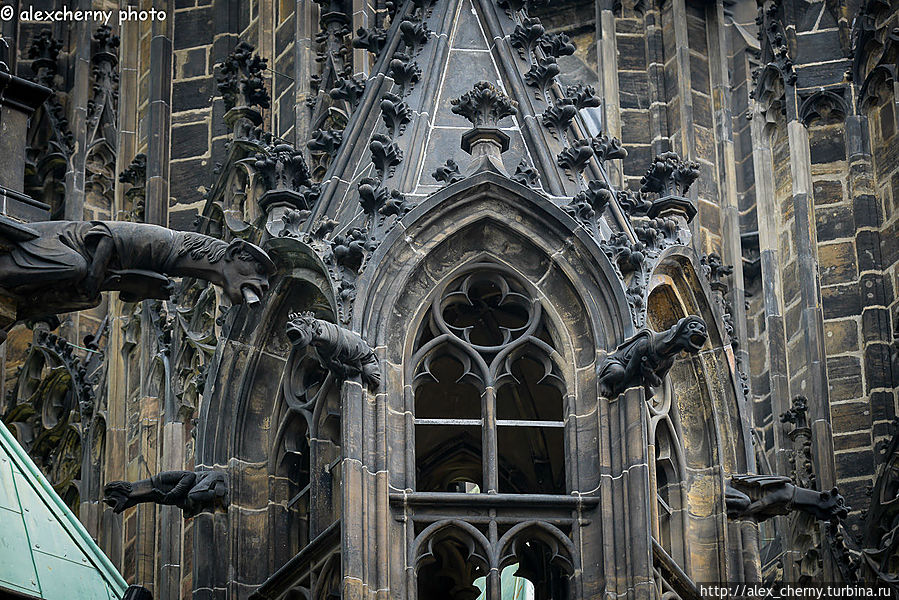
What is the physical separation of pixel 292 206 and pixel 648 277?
8.71 feet

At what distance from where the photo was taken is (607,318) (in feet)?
75.0

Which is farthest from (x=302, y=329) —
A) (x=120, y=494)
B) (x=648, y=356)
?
(x=648, y=356)

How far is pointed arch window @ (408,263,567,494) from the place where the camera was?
22719 mm

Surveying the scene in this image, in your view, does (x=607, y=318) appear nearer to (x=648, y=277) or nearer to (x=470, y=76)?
(x=648, y=277)

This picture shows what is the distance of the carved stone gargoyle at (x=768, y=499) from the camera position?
23156mm

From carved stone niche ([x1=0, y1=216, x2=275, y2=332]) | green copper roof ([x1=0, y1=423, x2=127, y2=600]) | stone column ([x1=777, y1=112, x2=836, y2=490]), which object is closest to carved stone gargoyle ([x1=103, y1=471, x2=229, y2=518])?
green copper roof ([x1=0, y1=423, x2=127, y2=600])

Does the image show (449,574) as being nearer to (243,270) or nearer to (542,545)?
(542,545)

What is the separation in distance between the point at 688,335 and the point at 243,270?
340cm

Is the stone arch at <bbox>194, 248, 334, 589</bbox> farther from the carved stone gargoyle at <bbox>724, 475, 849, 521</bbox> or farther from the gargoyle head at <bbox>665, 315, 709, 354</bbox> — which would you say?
the carved stone gargoyle at <bbox>724, 475, 849, 521</bbox>

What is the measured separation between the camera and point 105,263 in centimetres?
1966

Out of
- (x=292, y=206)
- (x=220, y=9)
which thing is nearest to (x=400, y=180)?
(x=292, y=206)

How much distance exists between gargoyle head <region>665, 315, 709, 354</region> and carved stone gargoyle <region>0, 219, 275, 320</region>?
3.10m

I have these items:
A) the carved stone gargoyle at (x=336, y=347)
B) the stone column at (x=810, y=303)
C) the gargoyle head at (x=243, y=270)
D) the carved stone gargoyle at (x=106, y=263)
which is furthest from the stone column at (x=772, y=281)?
the carved stone gargoyle at (x=106, y=263)

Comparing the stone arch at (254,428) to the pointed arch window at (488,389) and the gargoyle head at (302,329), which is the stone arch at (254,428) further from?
the pointed arch window at (488,389)
